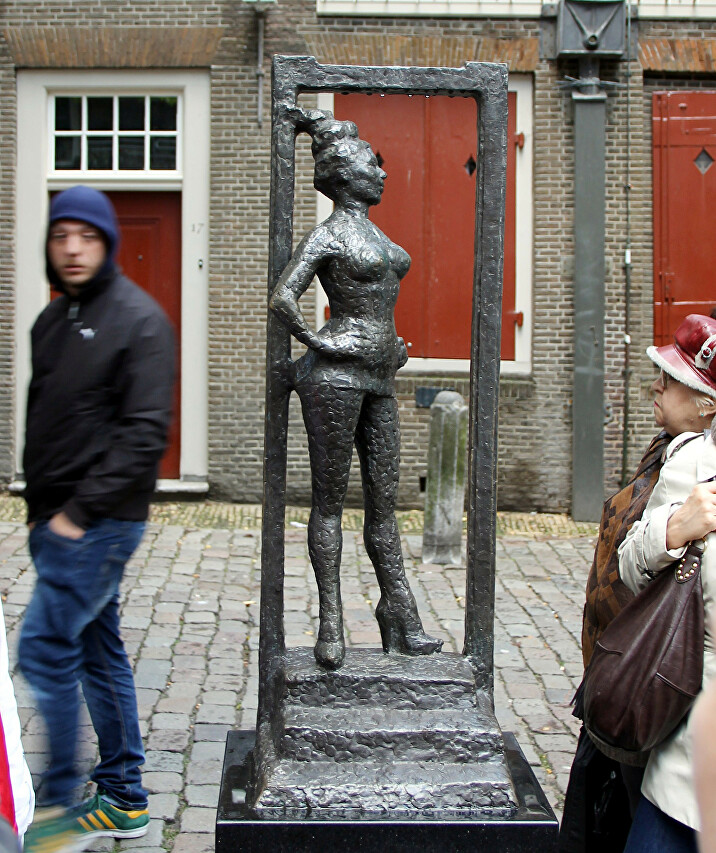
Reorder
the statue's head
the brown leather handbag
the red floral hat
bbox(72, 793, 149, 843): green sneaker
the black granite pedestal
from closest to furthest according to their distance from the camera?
the brown leather handbag → the red floral hat → the black granite pedestal → the statue's head → bbox(72, 793, 149, 843): green sneaker

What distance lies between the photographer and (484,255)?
3236mm

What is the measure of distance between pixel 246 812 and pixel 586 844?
0.97 meters

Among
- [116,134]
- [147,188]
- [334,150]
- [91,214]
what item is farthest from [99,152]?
[334,150]

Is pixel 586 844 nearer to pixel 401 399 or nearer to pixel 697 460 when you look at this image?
pixel 697 460

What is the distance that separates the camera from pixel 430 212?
970cm

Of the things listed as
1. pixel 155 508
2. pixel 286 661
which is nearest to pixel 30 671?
pixel 286 661

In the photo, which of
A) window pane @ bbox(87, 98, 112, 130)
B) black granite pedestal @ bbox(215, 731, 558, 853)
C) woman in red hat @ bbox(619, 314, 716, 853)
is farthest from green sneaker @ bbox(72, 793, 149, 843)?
window pane @ bbox(87, 98, 112, 130)

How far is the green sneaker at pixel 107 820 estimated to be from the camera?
346 cm

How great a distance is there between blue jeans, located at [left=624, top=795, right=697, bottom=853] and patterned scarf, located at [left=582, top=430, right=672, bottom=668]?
54cm

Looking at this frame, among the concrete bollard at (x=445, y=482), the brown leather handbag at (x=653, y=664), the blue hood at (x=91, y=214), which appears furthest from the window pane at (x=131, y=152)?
the brown leather handbag at (x=653, y=664)

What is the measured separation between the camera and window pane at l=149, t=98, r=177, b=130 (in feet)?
32.3

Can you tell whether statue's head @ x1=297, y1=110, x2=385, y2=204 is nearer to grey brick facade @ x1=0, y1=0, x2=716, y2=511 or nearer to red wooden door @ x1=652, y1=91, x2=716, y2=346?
grey brick facade @ x1=0, y1=0, x2=716, y2=511

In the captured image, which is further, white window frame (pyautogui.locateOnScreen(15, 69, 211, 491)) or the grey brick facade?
white window frame (pyautogui.locateOnScreen(15, 69, 211, 491))

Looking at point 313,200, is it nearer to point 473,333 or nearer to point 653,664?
point 473,333
